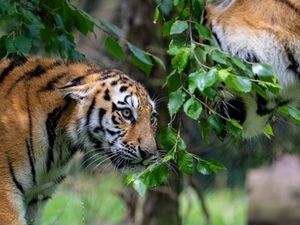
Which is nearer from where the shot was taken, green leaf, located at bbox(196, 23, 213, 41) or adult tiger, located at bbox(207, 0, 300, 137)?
green leaf, located at bbox(196, 23, 213, 41)

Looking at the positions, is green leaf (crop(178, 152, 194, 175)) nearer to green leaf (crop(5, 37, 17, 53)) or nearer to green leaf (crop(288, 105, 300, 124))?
green leaf (crop(288, 105, 300, 124))

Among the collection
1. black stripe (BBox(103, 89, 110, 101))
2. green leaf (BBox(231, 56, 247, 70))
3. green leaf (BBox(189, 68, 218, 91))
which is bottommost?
black stripe (BBox(103, 89, 110, 101))

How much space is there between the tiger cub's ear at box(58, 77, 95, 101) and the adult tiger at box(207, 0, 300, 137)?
2.13 ft

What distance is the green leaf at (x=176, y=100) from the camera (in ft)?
11.4

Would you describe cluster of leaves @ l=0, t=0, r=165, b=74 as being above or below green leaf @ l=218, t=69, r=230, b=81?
below

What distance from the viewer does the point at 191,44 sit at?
3.58 m

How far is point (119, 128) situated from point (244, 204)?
Result: 17.4ft

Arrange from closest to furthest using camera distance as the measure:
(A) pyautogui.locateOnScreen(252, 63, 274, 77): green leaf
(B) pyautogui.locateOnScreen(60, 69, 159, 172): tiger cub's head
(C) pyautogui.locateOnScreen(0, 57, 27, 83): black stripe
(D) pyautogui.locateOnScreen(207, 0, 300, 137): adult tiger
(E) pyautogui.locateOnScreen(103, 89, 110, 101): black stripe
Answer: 1. (A) pyautogui.locateOnScreen(252, 63, 274, 77): green leaf
2. (D) pyautogui.locateOnScreen(207, 0, 300, 137): adult tiger
3. (B) pyautogui.locateOnScreen(60, 69, 159, 172): tiger cub's head
4. (E) pyautogui.locateOnScreen(103, 89, 110, 101): black stripe
5. (C) pyautogui.locateOnScreen(0, 57, 27, 83): black stripe

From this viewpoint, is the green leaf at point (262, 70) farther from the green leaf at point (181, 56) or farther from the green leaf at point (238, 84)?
the green leaf at point (181, 56)

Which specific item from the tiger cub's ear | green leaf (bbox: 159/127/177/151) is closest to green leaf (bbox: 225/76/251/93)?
green leaf (bbox: 159/127/177/151)

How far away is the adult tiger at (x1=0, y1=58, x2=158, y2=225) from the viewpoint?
4.00 m

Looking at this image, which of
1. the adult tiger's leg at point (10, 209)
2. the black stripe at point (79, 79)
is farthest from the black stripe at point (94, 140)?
the adult tiger's leg at point (10, 209)

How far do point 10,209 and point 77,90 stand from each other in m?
0.62

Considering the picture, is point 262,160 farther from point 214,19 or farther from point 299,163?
point 214,19
